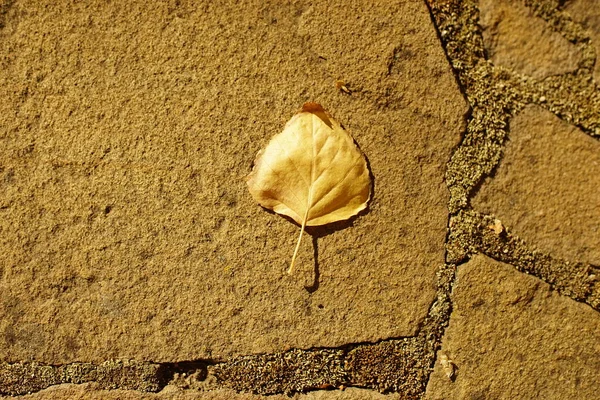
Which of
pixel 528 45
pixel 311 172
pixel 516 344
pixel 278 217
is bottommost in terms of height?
pixel 516 344

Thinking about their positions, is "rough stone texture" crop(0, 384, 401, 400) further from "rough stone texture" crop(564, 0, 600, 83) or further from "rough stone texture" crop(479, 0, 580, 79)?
"rough stone texture" crop(564, 0, 600, 83)

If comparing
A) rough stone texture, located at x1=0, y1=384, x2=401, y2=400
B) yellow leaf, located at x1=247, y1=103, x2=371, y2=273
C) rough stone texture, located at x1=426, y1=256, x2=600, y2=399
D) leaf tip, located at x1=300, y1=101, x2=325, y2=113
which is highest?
leaf tip, located at x1=300, y1=101, x2=325, y2=113

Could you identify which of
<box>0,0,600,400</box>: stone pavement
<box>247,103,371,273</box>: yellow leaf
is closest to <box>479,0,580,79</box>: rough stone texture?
<box>0,0,600,400</box>: stone pavement

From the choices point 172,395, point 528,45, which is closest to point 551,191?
point 528,45

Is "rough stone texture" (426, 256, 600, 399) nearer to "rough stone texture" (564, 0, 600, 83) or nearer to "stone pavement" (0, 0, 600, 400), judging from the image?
"stone pavement" (0, 0, 600, 400)

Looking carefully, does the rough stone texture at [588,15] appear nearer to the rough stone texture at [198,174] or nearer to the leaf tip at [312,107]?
the rough stone texture at [198,174]

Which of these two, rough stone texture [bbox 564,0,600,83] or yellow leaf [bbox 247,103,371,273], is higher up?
rough stone texture [bbox 564,0,600,83]

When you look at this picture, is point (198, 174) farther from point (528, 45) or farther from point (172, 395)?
point (528, 45)
